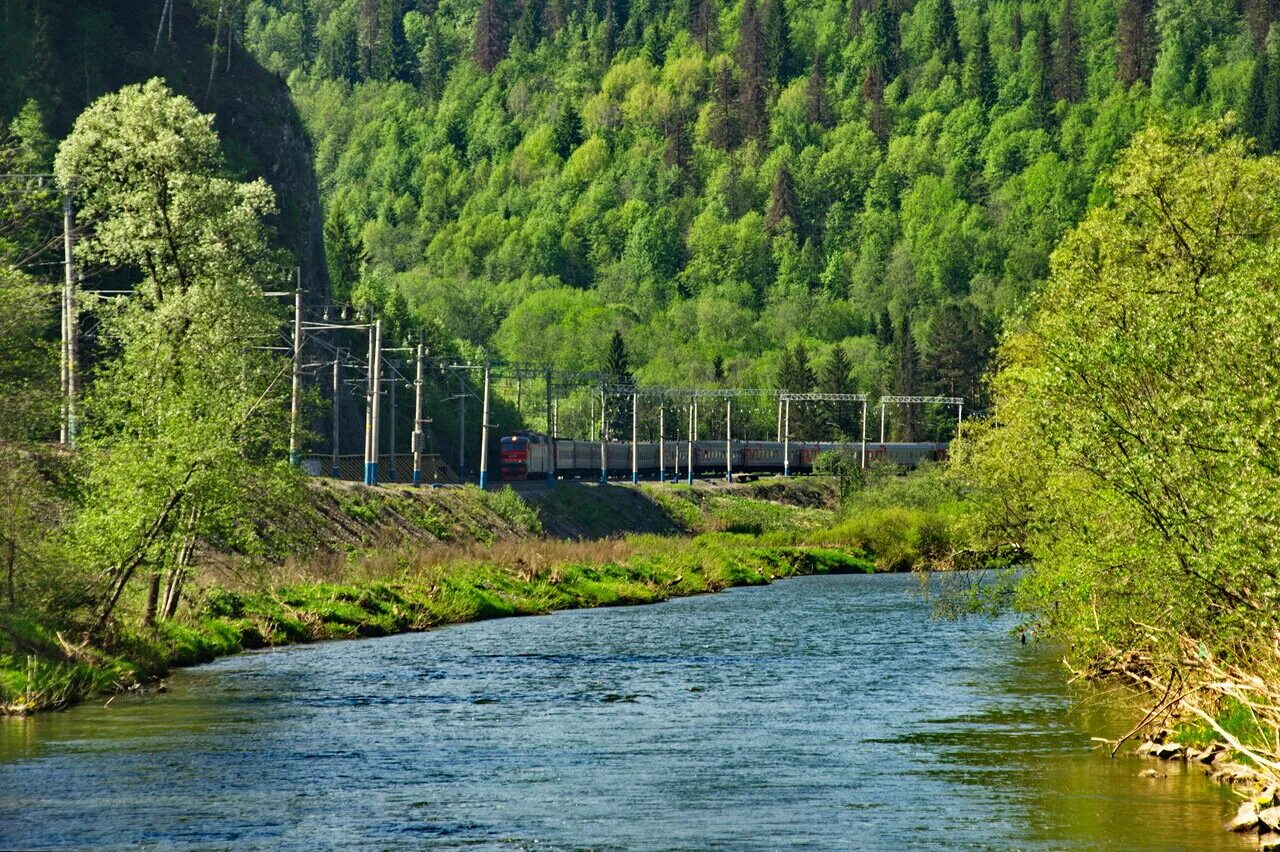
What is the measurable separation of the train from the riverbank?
385 inches

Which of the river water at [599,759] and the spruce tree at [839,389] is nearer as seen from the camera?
the river water at [599,759]

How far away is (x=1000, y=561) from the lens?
160ft

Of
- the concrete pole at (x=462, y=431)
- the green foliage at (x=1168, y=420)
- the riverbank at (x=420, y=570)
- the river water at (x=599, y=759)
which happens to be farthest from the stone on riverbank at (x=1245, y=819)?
the concrete pole at (x=462, y=431)

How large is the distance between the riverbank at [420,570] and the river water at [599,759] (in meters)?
1.69

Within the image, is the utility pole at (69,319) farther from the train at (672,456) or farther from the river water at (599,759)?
the train at (672,456)

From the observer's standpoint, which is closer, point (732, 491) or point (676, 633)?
point (676, 633)

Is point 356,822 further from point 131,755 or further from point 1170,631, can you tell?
point 1170,631

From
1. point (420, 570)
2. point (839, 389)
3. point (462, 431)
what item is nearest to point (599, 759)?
point (420, 570)

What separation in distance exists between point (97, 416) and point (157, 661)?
6015 mm

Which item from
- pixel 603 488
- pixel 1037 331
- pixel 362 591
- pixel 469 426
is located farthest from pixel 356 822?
pixel 469 426

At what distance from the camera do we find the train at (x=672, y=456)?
12000cm

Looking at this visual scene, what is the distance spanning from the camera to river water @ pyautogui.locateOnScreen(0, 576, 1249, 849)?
24641mm

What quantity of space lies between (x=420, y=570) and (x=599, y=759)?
112ft

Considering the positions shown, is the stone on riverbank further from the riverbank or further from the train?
the train
